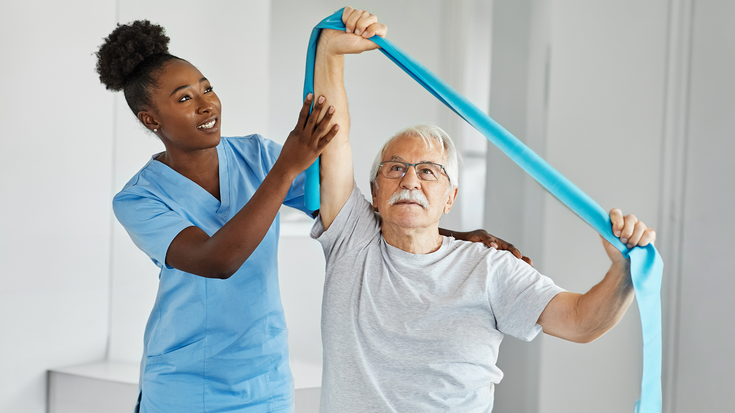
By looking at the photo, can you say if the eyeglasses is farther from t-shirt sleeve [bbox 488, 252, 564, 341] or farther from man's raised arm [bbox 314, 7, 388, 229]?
t-shirt sleeve [bbox 488, 252, 564, 341]

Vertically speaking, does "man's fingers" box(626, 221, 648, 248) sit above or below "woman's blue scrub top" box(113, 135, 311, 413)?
above

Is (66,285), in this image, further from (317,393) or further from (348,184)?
(348,184)

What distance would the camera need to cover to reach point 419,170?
141 centimetres

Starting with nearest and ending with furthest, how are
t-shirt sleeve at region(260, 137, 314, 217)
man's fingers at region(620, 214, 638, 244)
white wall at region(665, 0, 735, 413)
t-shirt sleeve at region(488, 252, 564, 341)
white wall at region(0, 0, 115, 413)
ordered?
man's fingers at region(620, 214, 638, 244) → t-shirt sleeve at region(488, 252, 564, 341) → t-shirt sleeve at region(260, 137, 314, 217) → white wall at region(665, 0, 735, 413) → white wall at region(0, 0, 115, 413)

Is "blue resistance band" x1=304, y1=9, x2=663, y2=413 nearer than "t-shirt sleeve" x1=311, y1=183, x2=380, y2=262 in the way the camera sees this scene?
Yes

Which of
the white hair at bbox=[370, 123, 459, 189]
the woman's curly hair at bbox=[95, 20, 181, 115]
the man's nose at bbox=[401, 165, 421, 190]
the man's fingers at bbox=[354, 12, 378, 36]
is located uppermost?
the man's fingers at bbox=[354, 12, 378, 36]

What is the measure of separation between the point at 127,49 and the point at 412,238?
2.81 feet

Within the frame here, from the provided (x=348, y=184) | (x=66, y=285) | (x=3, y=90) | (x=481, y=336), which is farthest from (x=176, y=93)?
(x=66, y=285)

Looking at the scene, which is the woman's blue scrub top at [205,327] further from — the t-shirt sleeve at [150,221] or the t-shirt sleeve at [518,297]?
the t-shirt sleeve at [518,297]

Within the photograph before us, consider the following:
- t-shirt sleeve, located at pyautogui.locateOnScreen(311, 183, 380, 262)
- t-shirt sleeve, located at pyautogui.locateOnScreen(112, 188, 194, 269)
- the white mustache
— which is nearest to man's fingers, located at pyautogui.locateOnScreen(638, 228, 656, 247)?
the white mustache

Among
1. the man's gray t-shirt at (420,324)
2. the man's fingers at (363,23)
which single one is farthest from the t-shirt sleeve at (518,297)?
the man's fingers at (363,23)

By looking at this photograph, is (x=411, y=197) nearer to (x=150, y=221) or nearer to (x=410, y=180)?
(x=410, y=180)

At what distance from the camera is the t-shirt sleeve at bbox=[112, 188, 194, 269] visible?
1270mm

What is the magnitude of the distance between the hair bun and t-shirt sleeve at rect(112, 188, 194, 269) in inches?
12.3
